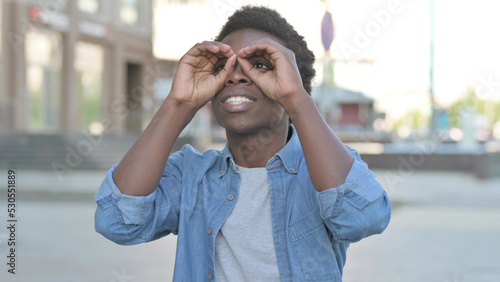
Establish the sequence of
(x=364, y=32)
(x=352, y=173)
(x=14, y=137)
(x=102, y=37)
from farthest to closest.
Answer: (x=102, y=37)
(x=14, y=137)
(x=364, y=32)
(x=352, y=173)

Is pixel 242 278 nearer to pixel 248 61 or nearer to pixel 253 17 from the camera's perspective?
pixel 248 61

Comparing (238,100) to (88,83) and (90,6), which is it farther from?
(90,6)

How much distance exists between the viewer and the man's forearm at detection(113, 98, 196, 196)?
1760mm

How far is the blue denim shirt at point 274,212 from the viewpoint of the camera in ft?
5.45

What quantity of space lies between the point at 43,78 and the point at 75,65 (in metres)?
1.96

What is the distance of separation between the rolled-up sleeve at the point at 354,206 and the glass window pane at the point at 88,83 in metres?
23.4

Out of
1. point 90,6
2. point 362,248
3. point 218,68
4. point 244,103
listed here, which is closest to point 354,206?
point 244,103

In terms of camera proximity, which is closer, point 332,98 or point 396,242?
point 396,242

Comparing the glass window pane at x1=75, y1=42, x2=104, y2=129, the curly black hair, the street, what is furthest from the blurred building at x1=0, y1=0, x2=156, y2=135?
the curly black hair

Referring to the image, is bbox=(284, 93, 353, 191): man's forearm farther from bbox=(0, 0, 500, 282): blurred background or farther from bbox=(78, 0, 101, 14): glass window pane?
bbox=(78, 0, 101, 14): glass window pane

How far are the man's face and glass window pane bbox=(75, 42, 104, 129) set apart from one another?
2313 cm

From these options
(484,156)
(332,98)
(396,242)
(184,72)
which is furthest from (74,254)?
(484,156)

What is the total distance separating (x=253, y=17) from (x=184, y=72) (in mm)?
308

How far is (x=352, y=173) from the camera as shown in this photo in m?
1.66
